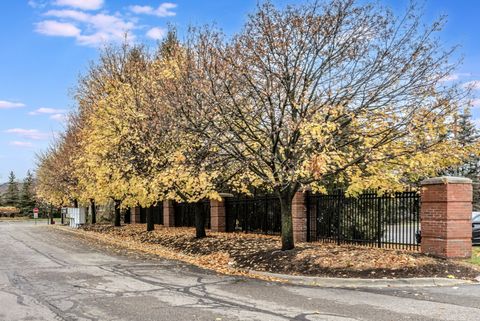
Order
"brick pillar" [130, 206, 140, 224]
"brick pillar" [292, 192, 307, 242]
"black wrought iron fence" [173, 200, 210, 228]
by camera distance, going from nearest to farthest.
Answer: "brick pillar" [292, 192, 307, 242]
"black wrought iron fence" [173, 200, 210, 228]
"brick pillar" [130, 206, 140, 224]

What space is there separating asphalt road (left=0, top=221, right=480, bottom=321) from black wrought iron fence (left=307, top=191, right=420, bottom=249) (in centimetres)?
437

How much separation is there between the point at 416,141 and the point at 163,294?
284 inches

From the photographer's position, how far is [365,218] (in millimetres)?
16297

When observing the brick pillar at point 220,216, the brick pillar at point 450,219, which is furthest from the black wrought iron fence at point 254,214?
the brick pillar at point 450,219

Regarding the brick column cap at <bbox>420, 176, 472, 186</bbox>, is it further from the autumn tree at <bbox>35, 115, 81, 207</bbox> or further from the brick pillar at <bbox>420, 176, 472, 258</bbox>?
the autumn tree at <bbox>35, 115, 81, 207</bbox>

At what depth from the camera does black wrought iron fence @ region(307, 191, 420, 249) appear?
48.1ft

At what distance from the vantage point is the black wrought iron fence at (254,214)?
824 inches

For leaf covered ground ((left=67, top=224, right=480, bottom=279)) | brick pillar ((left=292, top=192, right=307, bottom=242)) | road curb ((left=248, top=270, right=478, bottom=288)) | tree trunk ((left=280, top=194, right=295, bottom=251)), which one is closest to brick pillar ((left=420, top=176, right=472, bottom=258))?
leaf covered ground ((left=67, top=224, right=480, bottom=279))

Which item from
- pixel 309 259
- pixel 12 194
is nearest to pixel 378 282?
pixel 309 259

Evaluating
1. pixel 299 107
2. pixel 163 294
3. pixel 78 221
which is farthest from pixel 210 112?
pixel 78 221

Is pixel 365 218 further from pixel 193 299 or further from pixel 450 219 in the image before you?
pixel 193 299

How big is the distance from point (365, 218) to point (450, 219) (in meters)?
3.92

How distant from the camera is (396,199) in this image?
1473cm

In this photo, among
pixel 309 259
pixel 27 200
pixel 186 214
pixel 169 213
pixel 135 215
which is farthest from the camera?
pixel 27 200
